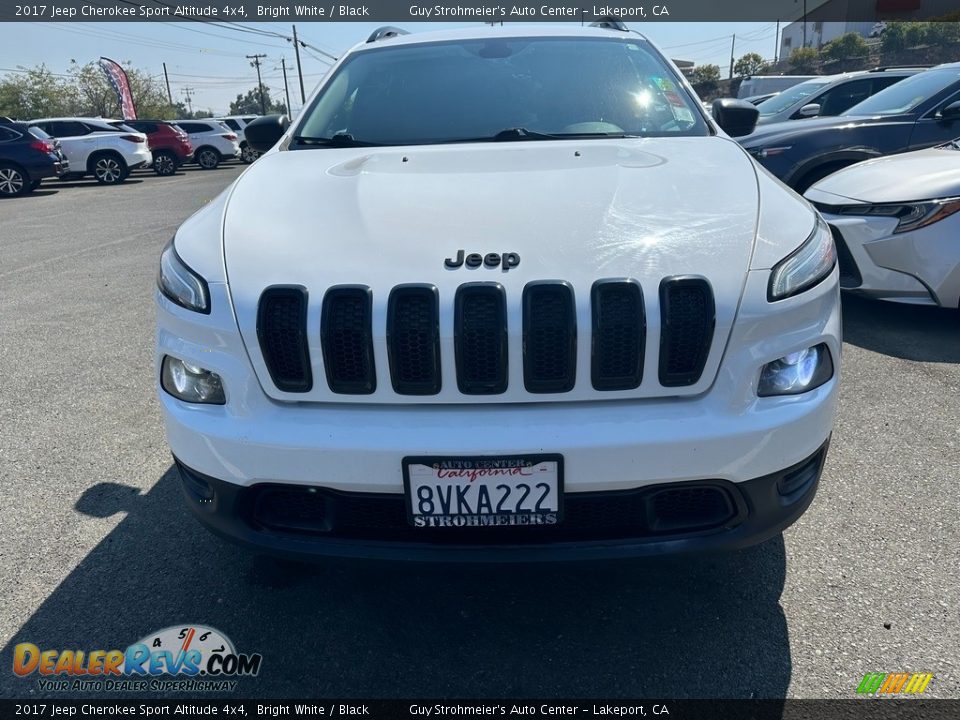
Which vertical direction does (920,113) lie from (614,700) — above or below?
above

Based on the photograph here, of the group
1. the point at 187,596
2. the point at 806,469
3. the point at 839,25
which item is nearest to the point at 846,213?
the point at 806,469

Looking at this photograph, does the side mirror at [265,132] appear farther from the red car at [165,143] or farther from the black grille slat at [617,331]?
the red car at [165,143]

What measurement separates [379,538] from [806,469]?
113 centimetres

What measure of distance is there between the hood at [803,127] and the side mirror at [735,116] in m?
3.55

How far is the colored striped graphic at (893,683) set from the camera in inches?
72.2

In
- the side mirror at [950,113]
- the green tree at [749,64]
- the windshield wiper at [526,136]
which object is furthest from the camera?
the green tree at [749,64]

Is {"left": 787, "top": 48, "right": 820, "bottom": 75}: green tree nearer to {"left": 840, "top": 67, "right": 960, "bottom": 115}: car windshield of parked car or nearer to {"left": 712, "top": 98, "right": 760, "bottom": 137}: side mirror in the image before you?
{"left": 840, "top": 67, "right": 960, "bottom": 115}: car windshield of parked car

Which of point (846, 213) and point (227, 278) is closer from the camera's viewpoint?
point (227, 278)

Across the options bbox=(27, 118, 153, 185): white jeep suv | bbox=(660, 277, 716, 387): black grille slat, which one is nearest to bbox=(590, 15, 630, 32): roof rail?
bbox=(660, 277, 716, 387): black grille slat

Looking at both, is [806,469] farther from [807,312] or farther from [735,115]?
[735,115]

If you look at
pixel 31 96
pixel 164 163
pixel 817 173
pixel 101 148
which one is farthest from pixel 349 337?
pixel 31 96

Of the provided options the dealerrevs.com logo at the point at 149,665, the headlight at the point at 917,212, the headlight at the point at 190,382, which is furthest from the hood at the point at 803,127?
the dealerrevs.com logo at the point at 149,665

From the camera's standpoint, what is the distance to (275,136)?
3275 millimetres

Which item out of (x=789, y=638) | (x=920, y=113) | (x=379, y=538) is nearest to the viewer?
(x=379, y=538)
